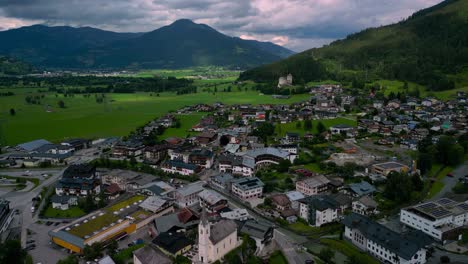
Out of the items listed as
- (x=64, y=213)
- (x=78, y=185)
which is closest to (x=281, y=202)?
(x=64, y=213)

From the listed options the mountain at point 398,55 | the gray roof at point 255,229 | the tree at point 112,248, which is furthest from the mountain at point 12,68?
the gray roof at point 255,229

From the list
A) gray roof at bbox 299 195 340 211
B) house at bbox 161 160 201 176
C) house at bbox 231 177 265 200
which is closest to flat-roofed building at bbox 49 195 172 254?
house at bbox 231 177 265 200

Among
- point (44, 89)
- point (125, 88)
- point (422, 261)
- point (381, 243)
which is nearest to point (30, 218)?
point (381, 243)

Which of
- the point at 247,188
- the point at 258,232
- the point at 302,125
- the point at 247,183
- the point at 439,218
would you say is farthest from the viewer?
the point at 302,125

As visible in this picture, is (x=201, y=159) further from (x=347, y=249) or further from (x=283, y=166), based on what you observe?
(x=347, y=249)

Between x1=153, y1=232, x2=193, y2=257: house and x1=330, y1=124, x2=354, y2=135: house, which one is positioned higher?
x1=330, y1=124, x2=354, y2=135: house

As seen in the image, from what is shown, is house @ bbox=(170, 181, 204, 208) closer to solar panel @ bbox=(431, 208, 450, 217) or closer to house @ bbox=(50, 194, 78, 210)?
house @ bbox=(50, 194, 78, 210)
